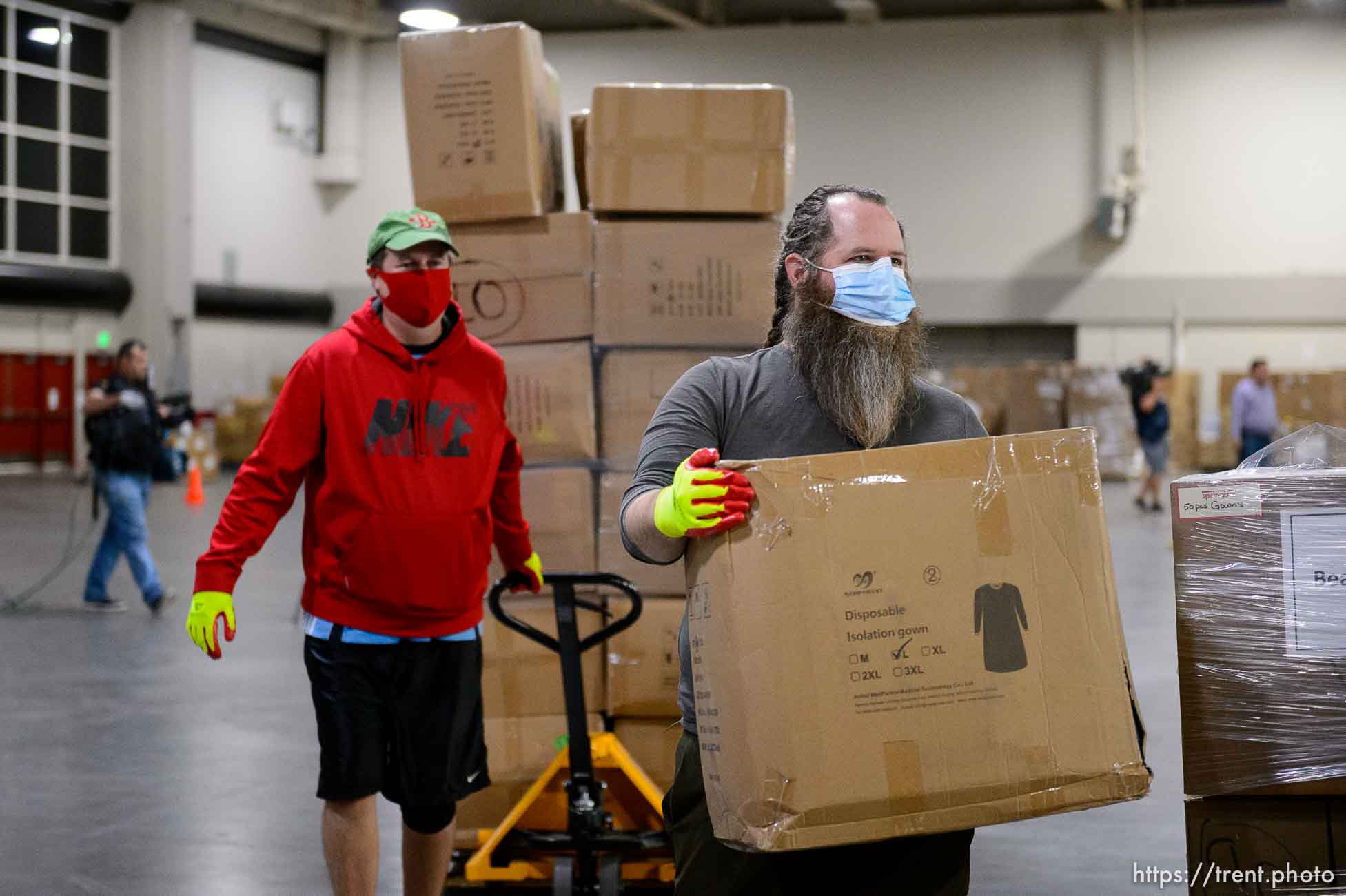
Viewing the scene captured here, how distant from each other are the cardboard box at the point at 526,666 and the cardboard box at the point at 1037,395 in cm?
1774

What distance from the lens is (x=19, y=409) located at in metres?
21.3

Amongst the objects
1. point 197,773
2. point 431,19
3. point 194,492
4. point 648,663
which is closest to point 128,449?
point 197,773

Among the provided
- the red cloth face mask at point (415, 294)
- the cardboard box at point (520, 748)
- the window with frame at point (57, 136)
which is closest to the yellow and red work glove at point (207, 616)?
the red cloth face mask at point (415, 294)

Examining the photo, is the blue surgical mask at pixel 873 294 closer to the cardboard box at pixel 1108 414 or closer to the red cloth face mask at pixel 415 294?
the red cloth face mask at pixel 415 294

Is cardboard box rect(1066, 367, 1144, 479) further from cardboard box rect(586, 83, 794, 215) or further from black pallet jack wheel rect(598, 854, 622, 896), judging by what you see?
black pallet jack wheel rect(598, 854, 622, 896)

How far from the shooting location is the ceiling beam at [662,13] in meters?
22.3

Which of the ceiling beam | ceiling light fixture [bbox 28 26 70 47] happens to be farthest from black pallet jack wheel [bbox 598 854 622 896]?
ceiling light fixture [bbox 28 26 70 47]

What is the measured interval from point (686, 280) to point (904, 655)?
7.66ft

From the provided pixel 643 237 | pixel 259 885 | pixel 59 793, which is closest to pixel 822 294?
pixel 643 237

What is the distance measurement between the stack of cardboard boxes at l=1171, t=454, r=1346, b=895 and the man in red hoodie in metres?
1.60

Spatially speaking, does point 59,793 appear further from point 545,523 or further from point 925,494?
point 925,494

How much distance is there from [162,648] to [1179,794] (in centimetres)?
545

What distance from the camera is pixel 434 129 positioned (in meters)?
4.17

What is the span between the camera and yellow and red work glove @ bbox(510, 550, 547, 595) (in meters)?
3.71
